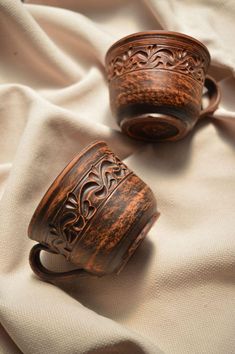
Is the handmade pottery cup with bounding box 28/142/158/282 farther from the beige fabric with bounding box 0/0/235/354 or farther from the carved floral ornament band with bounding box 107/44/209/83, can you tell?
the carved floral ornament band with bounding box 107/44/209/83

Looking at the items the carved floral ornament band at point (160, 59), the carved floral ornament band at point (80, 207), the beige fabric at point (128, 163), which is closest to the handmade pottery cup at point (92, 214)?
the carved floral ornament band at point (80, 207)

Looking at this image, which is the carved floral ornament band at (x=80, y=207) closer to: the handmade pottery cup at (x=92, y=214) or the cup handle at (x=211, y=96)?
the handmade pottery cup at (x=92, y=214)

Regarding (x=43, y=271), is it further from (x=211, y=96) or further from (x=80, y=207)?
(x=211, y=96)

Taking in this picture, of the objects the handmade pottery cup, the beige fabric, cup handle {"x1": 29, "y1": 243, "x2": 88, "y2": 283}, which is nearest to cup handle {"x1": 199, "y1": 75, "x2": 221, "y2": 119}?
the beige fabric

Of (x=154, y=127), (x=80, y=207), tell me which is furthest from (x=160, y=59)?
(x=80, y=207)

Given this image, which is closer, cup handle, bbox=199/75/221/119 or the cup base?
the cup base

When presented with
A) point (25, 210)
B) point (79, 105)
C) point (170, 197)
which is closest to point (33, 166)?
point (25, 210)

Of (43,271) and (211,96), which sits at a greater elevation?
(211,96)
